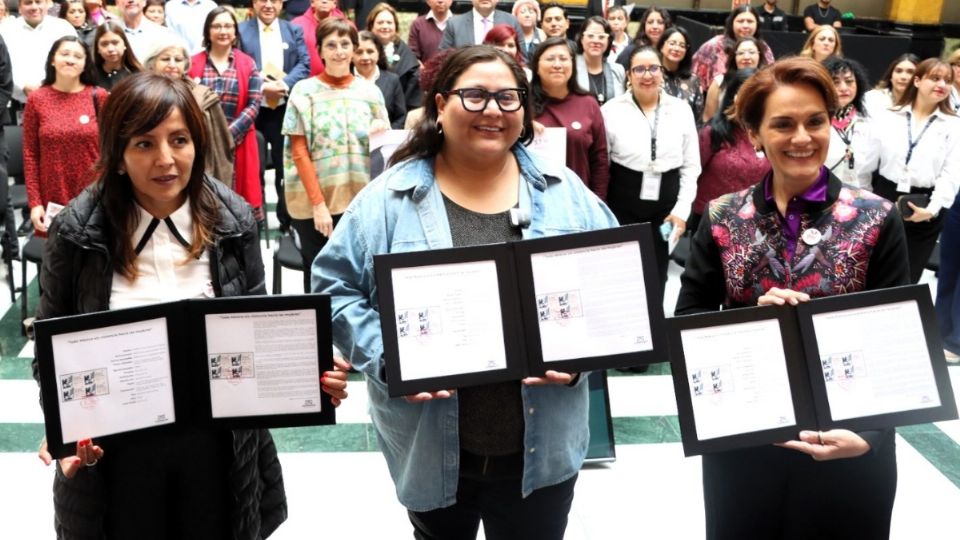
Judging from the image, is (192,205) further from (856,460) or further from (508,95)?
(856,460)

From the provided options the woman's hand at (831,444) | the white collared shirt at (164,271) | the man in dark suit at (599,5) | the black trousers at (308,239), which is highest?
the man in dark suit at (599,5)

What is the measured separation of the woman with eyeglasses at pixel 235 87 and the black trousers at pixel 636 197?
81.4 inches

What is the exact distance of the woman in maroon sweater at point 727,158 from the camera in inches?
189

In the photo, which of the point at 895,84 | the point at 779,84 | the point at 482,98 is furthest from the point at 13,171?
the point at 895,84

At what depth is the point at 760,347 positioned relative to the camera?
6.83 feet

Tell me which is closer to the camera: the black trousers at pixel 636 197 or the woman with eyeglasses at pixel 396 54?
the black trousers at pixel 636 197

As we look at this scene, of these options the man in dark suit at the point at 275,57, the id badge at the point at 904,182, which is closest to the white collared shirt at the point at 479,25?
the man in dark suit at the point at 275,57

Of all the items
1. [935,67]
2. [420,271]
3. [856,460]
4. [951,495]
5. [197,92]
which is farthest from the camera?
[935,67]

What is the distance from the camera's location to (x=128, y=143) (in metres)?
2.15

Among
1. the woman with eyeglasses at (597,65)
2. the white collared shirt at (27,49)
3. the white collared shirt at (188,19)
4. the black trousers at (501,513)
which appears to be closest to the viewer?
the black trousers at (501,513)

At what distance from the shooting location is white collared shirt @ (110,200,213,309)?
7.22 feet

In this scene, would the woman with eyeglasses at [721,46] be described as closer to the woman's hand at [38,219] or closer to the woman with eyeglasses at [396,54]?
the woman with eyeglasses at [396,54]

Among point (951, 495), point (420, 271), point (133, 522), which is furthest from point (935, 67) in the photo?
point (133, 522)

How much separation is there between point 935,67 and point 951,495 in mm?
2683
